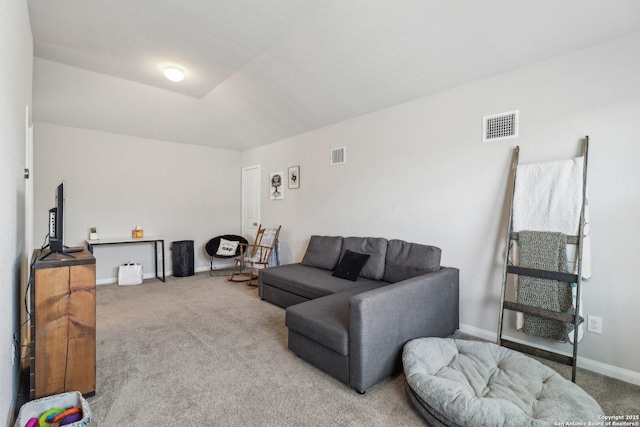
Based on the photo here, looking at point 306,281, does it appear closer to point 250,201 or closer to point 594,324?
point 594,324

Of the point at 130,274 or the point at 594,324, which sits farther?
the point at 130,274

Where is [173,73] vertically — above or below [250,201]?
above

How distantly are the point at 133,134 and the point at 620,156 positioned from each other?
627cm

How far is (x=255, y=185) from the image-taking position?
242 inches

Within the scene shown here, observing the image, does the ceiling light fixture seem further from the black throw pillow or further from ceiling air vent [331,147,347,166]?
the black throw pillow

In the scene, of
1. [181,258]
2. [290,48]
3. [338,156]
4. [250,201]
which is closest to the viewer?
[290,48]

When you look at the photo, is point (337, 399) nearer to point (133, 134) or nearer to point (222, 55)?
point (222, 55)

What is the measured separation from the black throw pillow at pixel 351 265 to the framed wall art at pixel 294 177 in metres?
1.79

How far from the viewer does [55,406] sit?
1763 mm

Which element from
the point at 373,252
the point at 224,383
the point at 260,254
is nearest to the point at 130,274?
the point at 260,254

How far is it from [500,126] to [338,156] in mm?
2091

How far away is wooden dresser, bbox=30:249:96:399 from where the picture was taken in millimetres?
1847

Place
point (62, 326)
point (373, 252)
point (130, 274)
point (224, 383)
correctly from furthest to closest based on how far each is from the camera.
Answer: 1. point (130, 274)
2. point (373, 252)
3. point (224, 383)
4. point (62, 326)

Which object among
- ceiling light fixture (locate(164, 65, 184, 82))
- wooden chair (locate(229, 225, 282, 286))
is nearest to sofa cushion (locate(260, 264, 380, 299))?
wooden chair (locate(229, 225, 282, 286))
